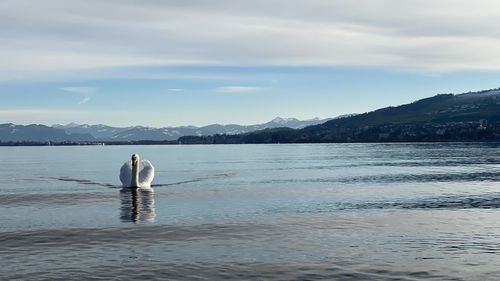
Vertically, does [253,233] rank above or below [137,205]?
below

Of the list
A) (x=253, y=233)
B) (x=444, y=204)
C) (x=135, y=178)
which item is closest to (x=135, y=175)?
(x=135, y=178)

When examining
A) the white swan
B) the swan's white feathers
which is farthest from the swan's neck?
the swan's white feathers

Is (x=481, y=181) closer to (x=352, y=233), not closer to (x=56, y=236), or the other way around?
(x=352, y=233)

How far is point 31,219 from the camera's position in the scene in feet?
170

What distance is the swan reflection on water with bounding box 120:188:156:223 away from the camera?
51.7 metres

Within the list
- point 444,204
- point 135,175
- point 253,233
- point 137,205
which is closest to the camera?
point 253,233

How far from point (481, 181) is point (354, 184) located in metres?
20.6

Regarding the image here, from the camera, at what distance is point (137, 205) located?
61344 mm

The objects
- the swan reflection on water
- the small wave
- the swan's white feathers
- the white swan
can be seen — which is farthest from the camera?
the swan's white feathers

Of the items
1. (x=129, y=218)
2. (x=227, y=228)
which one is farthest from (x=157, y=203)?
(x=227, y=228)

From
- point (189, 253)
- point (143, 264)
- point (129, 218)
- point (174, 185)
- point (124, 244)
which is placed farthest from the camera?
point (174, 185)

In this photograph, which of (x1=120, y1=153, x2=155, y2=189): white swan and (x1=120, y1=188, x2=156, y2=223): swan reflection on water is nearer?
(x1=120, y1=188, x2=156, y2=223): swan reflection on water

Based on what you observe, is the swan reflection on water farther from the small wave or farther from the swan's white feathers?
the small wave

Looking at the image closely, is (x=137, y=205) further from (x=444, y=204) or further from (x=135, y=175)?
(x=444, y=204)
